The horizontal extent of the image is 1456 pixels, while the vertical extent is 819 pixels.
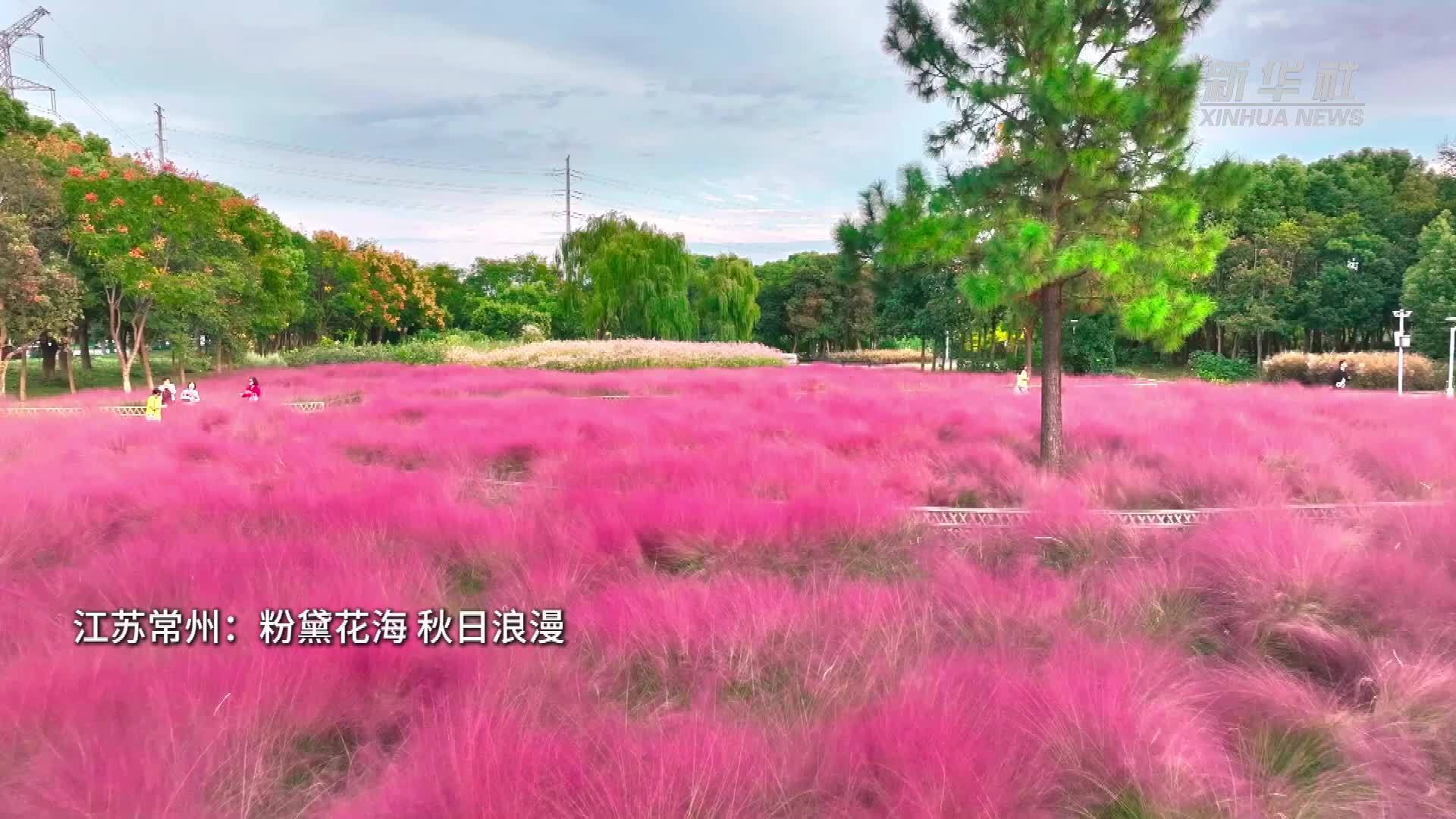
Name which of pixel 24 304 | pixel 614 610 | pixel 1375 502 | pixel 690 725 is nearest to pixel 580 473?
pixel 614 610

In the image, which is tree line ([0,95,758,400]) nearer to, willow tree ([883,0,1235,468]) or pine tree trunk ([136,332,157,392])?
pine tree trunk ([136,332,157,392])

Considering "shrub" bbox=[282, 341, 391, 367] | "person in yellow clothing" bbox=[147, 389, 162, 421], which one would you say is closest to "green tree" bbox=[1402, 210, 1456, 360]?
"person in yellow clothing" bbox=[147, 389, 162, 421]

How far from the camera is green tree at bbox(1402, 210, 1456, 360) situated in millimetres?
27984

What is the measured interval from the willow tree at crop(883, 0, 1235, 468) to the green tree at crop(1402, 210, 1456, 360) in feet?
96.9

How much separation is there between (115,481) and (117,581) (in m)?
2.75

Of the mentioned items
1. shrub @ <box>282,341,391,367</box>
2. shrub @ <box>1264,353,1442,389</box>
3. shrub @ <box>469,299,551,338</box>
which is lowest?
shrub @ <box>1264,353,1442,389</box>

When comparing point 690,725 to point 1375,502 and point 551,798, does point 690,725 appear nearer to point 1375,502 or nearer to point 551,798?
point 551,798

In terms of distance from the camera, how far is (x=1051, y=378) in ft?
25.0

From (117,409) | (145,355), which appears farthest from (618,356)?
(117,409)

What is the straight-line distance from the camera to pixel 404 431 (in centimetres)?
939

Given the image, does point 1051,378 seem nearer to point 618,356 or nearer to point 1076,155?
point 1076,155

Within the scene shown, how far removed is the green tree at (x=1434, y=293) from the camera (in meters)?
28.0

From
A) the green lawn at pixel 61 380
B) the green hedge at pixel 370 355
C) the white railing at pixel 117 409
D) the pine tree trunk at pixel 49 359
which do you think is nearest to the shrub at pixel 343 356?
the green hedge at pixel 370 355

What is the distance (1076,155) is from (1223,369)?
3321 cm
